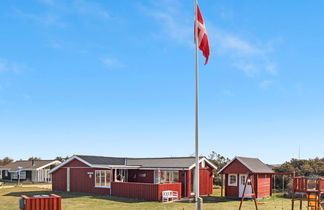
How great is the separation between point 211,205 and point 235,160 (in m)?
5.88

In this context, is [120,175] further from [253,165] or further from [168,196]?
[253,165]

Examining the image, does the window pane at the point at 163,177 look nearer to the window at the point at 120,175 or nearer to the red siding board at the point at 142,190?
the red siding board at the point at 142,190

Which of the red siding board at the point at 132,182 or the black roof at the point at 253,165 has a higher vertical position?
the black roof at the point at 253,165

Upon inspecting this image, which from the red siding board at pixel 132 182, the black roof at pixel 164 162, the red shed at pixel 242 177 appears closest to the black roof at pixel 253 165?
the red shed at pixel 242 177

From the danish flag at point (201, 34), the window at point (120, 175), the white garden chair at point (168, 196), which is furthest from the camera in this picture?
the window at point (120, 175)

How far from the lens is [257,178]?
1113 inches

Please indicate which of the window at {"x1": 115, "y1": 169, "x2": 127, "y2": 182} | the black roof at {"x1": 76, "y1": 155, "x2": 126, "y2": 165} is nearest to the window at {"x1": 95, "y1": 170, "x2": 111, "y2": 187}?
the black roof at {"x1": 76, "y1": 155, "x2": 126, "y2": 165}

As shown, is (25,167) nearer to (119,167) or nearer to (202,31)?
(119,167)

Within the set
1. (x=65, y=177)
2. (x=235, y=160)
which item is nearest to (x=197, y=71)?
(x=235, y=160)

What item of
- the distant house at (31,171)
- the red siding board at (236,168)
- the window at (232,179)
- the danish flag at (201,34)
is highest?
the danish flag at (201,34)

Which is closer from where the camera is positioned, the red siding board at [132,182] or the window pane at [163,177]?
the red siding board at [132,182]

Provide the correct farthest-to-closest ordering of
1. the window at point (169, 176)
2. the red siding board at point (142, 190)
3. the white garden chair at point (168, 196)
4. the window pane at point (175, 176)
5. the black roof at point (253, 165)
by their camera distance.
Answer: the window at point (169, 176), the window pane at point (175, 176), the black roof at point (253, 165), the red siding board at point (142, 190), the white garden chair at point (168, 196)

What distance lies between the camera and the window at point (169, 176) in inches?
1184

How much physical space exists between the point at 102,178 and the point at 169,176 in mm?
5705
